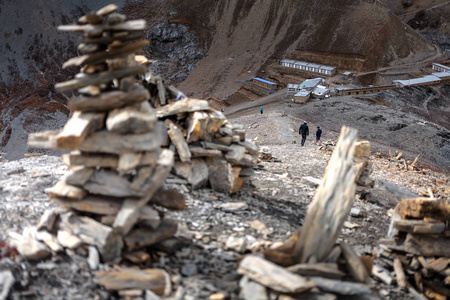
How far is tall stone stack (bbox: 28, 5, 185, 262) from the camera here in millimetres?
6000

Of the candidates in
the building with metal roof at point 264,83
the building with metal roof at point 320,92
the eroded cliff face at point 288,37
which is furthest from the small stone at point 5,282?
the eroded cliff face at point 288,37

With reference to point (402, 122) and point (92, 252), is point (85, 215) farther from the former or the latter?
point (402, 122)

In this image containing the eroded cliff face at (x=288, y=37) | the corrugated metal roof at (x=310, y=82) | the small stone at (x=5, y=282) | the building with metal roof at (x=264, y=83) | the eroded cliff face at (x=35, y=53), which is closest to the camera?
the small stone at (x=5, y=282)

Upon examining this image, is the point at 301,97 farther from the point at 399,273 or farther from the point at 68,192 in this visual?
the point at 68,192

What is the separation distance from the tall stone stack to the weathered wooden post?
2402 millimetres

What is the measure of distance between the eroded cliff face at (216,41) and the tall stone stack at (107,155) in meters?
34.8

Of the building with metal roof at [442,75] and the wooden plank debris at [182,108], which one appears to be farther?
the building with metal roof at [442,75]

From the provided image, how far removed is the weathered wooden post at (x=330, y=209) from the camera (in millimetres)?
6332

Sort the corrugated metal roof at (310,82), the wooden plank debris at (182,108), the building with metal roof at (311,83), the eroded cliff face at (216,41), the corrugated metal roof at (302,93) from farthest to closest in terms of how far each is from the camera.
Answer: the eroded cliff face at (216,41)
the corrugated metal roof at (310,82)
the building with metal roof at (311,83)
the corrugated metal roof at (302,93)
the wooden plank debris at (182,108)

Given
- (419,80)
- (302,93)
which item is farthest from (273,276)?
(419,80)

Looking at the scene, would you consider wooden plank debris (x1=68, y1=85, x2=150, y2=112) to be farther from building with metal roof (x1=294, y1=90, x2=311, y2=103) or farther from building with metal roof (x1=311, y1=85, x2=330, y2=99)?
building with metal roof (x1=311, y1=85, x2=330, y2=99)

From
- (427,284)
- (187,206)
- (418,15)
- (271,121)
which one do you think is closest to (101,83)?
(187,206)

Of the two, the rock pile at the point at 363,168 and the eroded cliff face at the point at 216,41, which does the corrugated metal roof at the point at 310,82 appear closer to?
the eroded cliff face at the point at 216,41

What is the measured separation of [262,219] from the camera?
8789 millimetres
